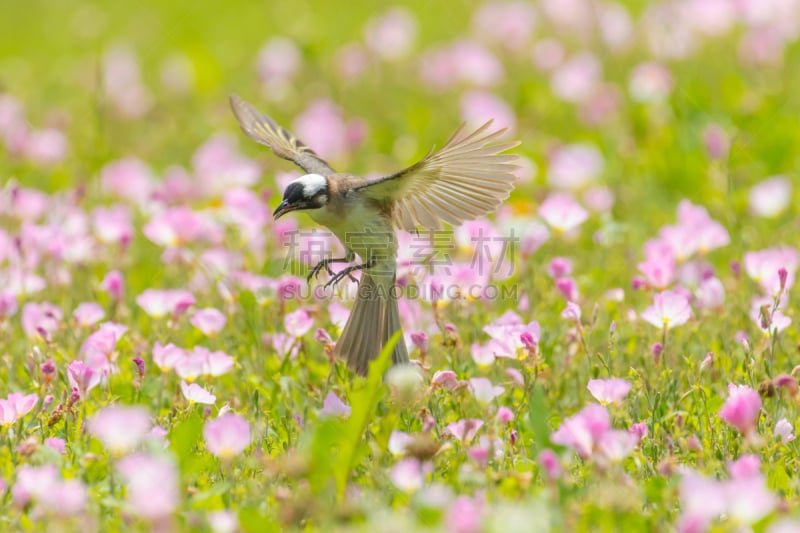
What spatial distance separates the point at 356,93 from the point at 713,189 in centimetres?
300

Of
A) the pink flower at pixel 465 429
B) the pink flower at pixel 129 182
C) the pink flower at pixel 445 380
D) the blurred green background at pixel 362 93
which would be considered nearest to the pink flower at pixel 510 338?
the pink flower at pixel 445 380

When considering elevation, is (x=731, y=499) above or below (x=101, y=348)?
below

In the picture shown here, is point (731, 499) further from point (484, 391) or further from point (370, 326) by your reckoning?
point (370, 326)

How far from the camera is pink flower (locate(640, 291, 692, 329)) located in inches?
122

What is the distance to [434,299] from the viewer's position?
3428mm

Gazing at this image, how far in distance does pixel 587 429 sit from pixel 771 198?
2.50 metres

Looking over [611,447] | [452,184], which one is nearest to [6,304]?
[452,184]

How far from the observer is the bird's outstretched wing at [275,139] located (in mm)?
3863

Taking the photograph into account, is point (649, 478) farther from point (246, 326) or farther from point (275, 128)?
point (275, 128)

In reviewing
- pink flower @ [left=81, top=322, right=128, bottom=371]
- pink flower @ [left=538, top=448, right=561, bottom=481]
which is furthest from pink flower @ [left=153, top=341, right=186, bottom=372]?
pink flower @ [left=538, top=448, right=561, bottom=481]

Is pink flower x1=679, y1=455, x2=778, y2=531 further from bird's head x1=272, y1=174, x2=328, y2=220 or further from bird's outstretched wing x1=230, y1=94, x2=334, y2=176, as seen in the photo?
bird's outstretched wing x1=230, y1=94, x2=334, y2=176

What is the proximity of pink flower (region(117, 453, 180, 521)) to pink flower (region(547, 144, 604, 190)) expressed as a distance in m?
3.25

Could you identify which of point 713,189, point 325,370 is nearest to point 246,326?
point 325,370

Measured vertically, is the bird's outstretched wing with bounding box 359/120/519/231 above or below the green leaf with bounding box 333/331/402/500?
above
